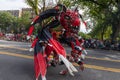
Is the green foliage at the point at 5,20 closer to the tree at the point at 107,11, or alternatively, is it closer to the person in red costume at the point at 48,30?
the tree at the point at 107,11

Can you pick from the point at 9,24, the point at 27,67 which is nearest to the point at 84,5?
the point at 27,67

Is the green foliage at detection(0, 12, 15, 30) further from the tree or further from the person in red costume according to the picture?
the person in red costume

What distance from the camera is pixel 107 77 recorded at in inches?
246

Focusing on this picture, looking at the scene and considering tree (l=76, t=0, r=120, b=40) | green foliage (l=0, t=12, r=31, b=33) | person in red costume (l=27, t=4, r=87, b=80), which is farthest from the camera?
green foliage (l=0, t=12, r=31, b=33)

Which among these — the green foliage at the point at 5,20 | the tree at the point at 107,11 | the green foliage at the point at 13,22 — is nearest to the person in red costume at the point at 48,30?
the tree at the point at 107,11

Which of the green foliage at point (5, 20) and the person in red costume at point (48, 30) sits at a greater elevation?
the green foliage at point (5, 20)

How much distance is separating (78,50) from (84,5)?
25306 mm

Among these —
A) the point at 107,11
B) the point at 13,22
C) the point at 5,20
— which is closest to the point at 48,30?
the point at 107,11

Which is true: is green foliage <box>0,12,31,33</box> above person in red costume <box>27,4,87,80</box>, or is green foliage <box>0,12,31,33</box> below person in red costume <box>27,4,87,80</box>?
above

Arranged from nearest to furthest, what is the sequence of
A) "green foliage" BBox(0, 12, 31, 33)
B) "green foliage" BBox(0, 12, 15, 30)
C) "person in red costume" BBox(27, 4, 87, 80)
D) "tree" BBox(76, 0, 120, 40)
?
"person in red costume" BBox(27, 4, 87, 80), "tree" BBox(76, 0, 120, 40), "green foliage" BBox(0, 12, 31, 33), "green foliage" BBox(0, 12, 15, 30)

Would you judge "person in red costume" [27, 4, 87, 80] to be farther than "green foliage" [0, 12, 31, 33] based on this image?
No

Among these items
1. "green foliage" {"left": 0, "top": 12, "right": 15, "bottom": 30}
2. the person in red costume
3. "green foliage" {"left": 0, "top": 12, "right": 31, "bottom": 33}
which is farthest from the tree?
"green foliage" {"left": 0, "top": 12, "right": 15, "bottom": 30}

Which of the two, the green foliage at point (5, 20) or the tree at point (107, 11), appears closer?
the tree at point (107, 11)

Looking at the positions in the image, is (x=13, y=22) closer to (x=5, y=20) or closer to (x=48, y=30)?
(x=5, y=20)
